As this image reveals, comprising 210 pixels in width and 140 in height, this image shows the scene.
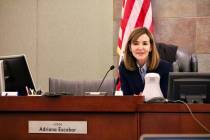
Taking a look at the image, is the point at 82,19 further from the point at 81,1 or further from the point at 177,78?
the point at 177,78

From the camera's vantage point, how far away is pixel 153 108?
2.40 metres

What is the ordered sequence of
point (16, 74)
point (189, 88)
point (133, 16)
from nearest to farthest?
point (189, 88), point (16, 74), point (133, 16)

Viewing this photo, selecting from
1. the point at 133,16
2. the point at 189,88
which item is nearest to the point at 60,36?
the point at 133,16

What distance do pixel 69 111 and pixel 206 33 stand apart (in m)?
3.11

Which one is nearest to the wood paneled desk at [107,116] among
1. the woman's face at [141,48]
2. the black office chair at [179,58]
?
the woman's face at [141,48]

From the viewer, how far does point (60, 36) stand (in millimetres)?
5367

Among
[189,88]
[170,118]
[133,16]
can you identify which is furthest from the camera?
[133,16]

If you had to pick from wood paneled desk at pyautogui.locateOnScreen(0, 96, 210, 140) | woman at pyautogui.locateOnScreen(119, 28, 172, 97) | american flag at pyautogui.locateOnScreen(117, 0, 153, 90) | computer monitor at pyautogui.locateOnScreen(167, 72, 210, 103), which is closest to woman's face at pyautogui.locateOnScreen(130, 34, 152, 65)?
woman at pyautogui.locateOnScreen(119, 28, 172, 97)

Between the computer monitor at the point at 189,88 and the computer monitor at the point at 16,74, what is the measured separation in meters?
1.08


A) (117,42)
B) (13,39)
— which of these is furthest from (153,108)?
(13,39)

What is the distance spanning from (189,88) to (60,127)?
836 mm

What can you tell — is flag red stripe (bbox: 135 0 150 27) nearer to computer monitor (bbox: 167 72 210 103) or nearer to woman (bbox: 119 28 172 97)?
woman (bbox: 119 28 172 97)

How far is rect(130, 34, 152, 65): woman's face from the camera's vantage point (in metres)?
3.84

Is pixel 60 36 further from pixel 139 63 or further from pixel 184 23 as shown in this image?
pixel 139 63
